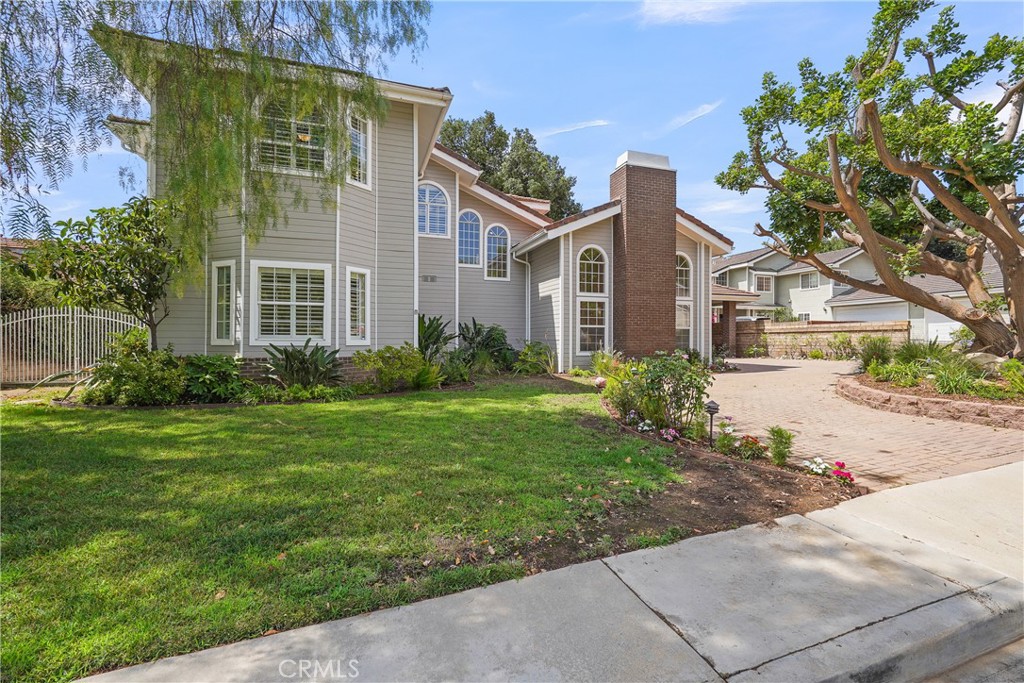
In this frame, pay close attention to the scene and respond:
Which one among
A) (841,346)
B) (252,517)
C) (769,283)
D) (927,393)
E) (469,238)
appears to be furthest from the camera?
(769,283)

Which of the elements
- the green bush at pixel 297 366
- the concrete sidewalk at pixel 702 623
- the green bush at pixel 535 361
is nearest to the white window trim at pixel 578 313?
the green bush at pixel 535 361

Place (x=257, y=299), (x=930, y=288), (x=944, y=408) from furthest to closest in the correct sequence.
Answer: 1. (x=930, y=288)
2. (x=257, y=299)
3. (x=944, y=408)

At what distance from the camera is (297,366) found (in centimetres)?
928

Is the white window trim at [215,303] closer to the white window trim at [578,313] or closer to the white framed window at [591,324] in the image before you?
the white window trim at [578,313]

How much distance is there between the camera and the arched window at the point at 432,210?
1434cm

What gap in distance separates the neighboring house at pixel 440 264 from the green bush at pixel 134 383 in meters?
1.32

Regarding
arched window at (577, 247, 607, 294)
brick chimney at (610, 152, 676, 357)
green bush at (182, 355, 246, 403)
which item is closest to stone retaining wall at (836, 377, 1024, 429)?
brick chimney at (610, 152, 676, 357)

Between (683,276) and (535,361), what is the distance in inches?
252

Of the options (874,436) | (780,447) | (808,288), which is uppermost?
(808,288)

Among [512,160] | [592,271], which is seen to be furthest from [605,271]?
[512,160]

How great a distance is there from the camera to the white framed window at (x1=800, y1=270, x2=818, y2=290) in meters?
28.9

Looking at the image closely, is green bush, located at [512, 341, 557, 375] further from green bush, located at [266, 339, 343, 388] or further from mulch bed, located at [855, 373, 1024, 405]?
mulch bed, located at [855, 373, 1024, 405]

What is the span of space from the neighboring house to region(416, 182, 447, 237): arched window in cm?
3

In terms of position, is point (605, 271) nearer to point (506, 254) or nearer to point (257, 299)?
point (506, 254)
